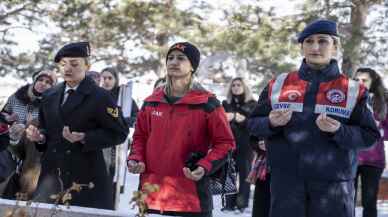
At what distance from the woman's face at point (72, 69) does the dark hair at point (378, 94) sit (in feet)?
10.4

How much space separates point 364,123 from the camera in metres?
3.48

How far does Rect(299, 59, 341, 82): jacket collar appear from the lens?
3508 millimetres

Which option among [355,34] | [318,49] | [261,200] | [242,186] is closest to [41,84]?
[261,200]

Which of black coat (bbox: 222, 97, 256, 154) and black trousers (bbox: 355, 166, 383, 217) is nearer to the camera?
black trousers (bbox: 355, 166, 383, 217)

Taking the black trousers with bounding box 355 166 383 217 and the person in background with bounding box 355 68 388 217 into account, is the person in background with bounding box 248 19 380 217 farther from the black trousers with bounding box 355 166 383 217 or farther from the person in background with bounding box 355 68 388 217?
the black trousers with bounding box 355 166 383 217

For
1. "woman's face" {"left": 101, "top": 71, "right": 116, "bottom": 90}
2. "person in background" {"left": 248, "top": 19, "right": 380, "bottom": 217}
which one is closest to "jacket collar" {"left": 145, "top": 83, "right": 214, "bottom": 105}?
"person in background" {"left": 248, "top": 19, "right": 380, "bottom": 217}

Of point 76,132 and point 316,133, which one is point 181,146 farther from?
point 76,132

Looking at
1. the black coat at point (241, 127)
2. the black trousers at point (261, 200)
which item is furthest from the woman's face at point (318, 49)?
the black coat at point (241, 127)

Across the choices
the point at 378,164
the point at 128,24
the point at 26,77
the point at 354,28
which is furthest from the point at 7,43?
the point at 378,164

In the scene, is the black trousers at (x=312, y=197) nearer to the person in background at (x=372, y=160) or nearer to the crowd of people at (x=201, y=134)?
the crowd of people at (x=201, y=134)

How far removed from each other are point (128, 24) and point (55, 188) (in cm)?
1568

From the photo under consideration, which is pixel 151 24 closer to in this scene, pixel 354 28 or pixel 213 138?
pixel 354 28

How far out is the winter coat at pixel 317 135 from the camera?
3385 mm

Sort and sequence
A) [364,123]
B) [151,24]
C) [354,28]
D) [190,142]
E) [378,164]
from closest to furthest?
[364,123] < [190,142] < [378,164] < [354,28] < [151,24]
